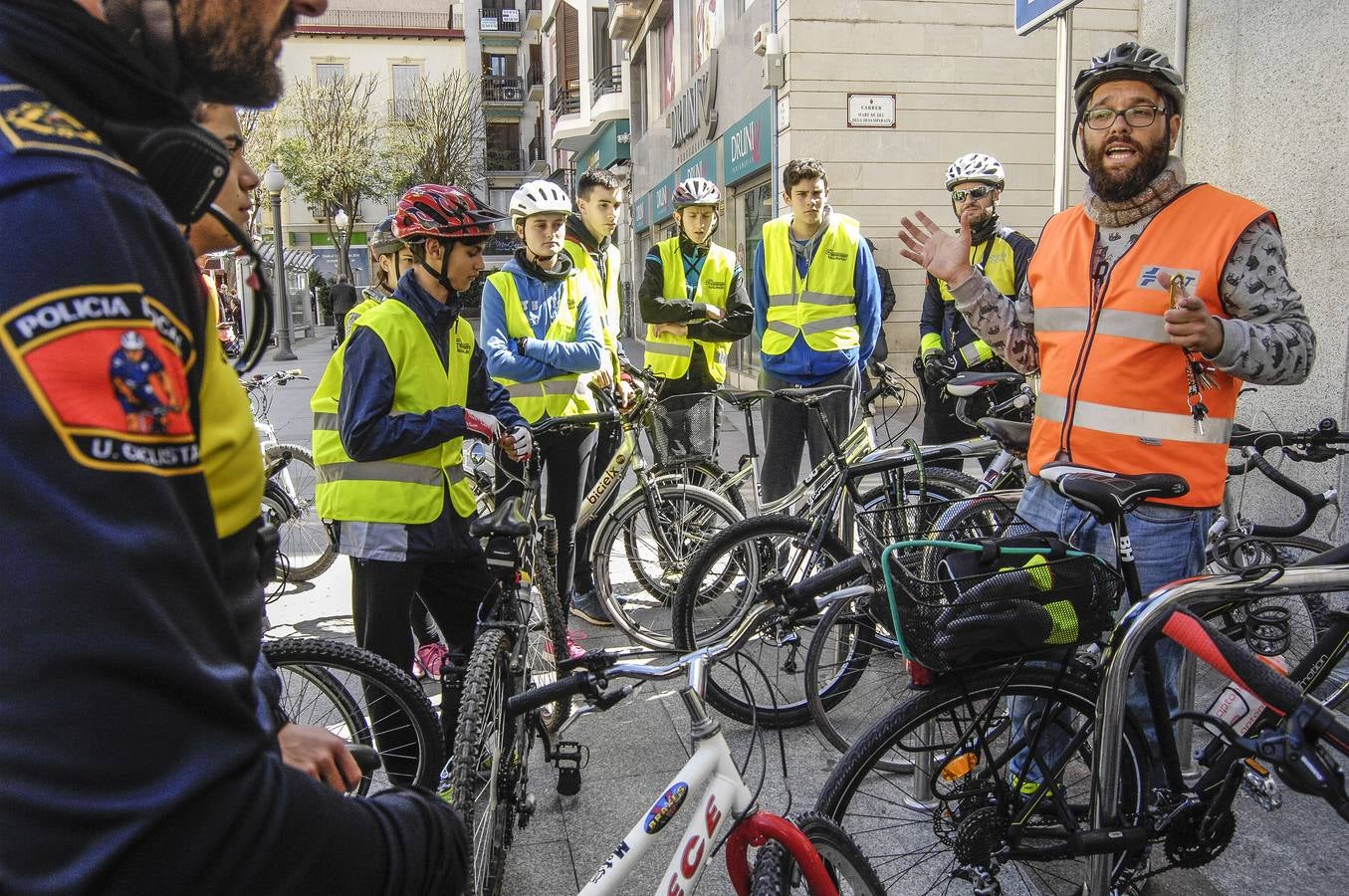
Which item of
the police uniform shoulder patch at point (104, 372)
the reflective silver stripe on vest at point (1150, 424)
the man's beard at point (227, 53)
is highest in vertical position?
the man's beard at point (227, 53)

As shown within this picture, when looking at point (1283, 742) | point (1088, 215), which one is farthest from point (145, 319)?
point (1088, 215)

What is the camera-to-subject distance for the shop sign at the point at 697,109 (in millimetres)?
16797

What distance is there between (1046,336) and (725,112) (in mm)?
14131

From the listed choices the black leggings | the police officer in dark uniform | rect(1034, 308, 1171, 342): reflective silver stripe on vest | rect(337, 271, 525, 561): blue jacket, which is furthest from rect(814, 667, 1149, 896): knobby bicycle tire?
the black leggings

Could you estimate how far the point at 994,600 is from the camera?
2383 mm

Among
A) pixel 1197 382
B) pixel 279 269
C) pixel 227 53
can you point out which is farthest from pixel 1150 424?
pixel 279 269

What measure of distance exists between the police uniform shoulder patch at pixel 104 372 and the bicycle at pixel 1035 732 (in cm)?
182

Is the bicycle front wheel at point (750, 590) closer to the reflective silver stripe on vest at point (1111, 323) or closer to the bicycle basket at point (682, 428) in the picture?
the bicycle basket at point (682, 428)

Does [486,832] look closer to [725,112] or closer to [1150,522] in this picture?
[1150,522]

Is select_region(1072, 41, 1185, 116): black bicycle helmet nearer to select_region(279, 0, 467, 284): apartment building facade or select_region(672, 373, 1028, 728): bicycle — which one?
select_region(672, 373, 1028, 728): bicycle

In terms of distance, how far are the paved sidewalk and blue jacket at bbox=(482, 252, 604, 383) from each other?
165 centimetres

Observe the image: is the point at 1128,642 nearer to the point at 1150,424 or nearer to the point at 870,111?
the point at 1150,424

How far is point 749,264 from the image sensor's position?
15.2 m

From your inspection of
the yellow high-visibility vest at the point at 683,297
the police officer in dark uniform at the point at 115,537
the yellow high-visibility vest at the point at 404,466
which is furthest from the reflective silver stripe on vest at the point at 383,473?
the yellow high-visibility vest at the point at 683,297
